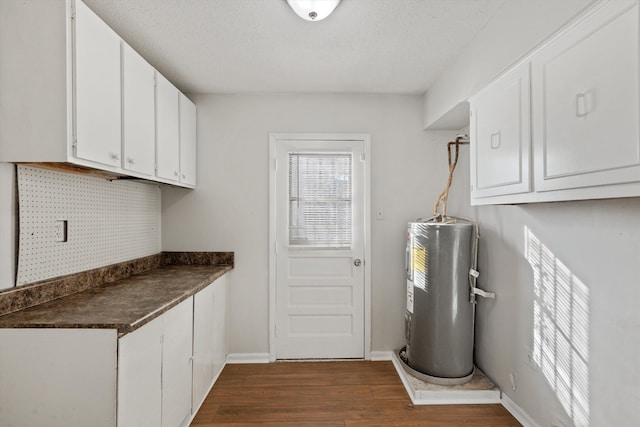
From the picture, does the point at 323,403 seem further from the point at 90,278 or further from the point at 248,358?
the point at 90,278

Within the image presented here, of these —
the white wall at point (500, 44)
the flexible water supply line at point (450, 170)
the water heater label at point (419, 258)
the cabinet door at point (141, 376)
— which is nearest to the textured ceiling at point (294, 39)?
the white wall at point (500, 44)

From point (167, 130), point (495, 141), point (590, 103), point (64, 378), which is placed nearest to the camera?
point (590, 103)

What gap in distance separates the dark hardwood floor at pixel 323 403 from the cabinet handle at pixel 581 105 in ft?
6.58

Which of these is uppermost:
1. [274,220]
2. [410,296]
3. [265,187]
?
[265,187]

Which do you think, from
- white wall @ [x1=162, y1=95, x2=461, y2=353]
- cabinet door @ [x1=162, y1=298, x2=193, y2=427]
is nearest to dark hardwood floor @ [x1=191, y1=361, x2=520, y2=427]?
cabinet door @ [x1=162, y1=298, x2=193, y2=427]

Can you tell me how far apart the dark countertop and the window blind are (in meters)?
0.97

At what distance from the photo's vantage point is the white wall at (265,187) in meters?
3.22

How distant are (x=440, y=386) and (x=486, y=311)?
2.24 ft

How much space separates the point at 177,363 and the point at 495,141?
225 cm

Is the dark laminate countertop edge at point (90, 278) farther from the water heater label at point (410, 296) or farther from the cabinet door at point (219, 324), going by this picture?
the water heater label at point (410, 296)

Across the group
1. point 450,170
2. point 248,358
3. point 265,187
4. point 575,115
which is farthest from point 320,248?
point 575,115

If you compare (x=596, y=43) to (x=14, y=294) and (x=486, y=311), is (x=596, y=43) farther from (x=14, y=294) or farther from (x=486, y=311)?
(x=14, y=294)

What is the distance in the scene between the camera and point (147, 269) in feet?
9.45

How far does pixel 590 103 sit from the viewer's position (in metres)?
1.28
